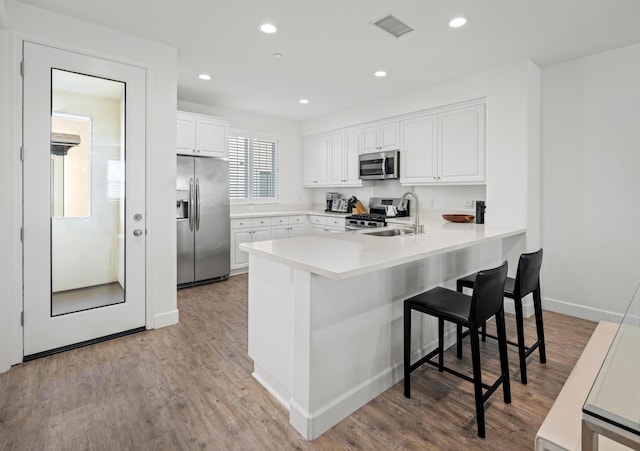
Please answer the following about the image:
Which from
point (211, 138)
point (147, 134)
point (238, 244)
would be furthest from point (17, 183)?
point (238, 244)

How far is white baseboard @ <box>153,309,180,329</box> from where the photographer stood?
3.18m

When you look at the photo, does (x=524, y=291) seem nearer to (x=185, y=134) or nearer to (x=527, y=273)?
(x=527, y=273)

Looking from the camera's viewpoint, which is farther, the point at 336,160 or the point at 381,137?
the point at 336,160

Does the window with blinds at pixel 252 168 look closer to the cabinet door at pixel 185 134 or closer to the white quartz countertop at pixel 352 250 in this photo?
the cabinet door at pixel 185 134

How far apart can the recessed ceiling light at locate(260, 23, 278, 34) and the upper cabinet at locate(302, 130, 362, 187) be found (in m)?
2.65

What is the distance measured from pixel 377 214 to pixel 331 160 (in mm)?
1305

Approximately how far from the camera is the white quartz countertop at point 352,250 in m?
1.64

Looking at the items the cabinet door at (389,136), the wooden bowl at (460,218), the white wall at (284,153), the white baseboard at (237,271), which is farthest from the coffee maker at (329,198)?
the wooden bowl at (460,218)

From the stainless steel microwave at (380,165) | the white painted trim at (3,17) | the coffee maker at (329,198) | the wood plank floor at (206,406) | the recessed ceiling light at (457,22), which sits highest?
the recessed ceiling light at (457,22)

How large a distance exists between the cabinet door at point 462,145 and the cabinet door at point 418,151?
0.12m

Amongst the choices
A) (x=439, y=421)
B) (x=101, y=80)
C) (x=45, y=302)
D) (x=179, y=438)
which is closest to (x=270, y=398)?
(x=179, y=438)

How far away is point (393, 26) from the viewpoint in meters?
2.85

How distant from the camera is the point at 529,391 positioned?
220 cm

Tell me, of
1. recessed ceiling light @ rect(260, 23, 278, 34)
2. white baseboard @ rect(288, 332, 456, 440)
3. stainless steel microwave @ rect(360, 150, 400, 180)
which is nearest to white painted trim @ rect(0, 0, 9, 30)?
recessed ceiling light @ rect(260, 23, 278, 34)
